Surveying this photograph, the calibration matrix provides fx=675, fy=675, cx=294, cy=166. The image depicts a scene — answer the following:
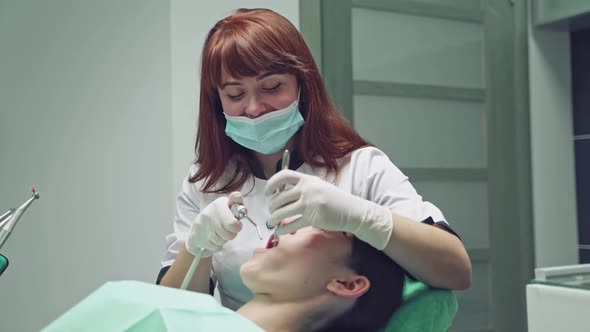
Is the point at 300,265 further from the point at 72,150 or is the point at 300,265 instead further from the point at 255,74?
the point at 72,150

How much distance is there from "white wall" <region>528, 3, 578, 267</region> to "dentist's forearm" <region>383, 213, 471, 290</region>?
195cm

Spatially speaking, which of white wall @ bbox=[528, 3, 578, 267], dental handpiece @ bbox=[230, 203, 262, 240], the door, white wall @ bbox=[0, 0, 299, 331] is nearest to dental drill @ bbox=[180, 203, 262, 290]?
dental handpiece @ bbox=[230, 203, 262, 240]

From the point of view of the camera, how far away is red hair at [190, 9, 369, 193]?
4.99ft

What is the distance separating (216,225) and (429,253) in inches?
16.5

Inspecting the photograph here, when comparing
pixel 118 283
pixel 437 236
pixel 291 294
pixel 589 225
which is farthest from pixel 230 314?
pixel 589 225

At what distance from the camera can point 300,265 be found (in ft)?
4.33

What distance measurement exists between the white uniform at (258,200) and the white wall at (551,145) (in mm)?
1763

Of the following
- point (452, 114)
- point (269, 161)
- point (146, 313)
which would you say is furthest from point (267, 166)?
point (452, 114)

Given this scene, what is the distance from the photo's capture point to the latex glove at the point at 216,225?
1.33m

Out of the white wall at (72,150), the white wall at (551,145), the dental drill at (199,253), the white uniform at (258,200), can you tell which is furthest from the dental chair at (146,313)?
the white wall at (551,145)

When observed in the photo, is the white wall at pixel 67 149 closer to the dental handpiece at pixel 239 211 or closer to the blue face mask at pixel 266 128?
the blue face mask at pixel 266 128

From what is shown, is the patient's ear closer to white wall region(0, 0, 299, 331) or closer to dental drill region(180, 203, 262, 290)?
dental drill region(180, 203, 262, 290)

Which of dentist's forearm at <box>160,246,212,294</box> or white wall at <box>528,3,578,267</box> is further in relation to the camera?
white wall at <box>528,3,578,267</box>

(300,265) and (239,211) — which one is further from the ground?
(239,211)
